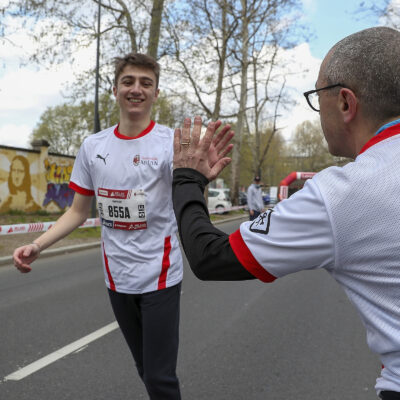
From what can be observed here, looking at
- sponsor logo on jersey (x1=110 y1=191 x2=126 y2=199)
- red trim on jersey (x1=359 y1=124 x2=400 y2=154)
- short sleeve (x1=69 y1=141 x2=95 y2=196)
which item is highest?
red trim on jersey (x1=359 y1=124 x2=400 y2=154)

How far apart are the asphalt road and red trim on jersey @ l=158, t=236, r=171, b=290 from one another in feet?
4.02

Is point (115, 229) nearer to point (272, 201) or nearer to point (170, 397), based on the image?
point (170, 397)

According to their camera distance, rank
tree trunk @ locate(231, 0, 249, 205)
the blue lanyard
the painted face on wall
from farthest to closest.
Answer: tree trunk @ locate(231, 0, 249, 205) → the painted face on wall → the blue lanyard

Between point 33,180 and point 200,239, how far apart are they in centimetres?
1875

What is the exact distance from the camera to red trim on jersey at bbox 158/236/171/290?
2.41m

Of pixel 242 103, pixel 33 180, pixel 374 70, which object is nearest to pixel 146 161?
pixel 374 70

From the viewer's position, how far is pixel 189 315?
5.24 m

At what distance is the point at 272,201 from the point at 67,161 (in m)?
25.5

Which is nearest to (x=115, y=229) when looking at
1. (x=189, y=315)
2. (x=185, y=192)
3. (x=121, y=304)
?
(x=121, y=304)

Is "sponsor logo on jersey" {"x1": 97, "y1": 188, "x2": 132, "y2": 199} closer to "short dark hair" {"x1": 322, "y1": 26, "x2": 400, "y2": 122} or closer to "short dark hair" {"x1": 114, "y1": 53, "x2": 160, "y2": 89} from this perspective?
"short dark hair" {"x1": 114, "y1": 53, "x2": 160, "y2": 89}

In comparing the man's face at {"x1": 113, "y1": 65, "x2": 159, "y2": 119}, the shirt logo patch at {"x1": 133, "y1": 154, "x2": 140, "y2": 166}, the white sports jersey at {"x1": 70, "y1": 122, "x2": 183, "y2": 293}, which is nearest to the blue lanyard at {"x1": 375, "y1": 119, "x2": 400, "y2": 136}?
the white sports jersey at {"x1": 70, "y1": 122, "x2": 183, "y2": 293}

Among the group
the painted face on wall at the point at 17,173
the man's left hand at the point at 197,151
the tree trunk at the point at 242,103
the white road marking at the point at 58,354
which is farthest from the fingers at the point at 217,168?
the tree trunk at the point at 242,103

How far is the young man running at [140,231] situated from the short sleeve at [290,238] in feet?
4.07

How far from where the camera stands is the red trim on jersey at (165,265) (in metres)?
2.41
